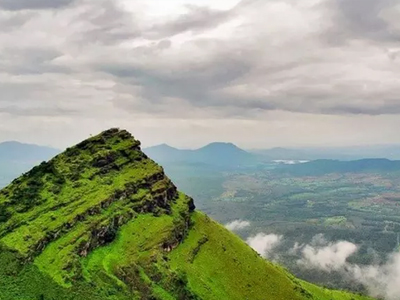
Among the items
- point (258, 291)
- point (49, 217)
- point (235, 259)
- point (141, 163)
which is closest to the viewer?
point (49, 217)

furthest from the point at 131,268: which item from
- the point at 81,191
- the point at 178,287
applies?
the point at 81,191

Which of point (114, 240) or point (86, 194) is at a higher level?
point (86, 194)

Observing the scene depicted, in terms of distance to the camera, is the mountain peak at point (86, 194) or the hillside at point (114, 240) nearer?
the hillside at point (114, 240)

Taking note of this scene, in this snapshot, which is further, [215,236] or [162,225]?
[215,236]

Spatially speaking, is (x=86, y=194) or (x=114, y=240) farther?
(x=86, y=194)

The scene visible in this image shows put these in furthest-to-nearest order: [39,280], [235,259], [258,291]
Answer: [235,259] < [258,291] < [39,280]

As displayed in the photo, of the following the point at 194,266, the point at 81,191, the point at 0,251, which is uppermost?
the point at 81,191

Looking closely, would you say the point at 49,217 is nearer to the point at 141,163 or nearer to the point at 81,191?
the point at 81,191

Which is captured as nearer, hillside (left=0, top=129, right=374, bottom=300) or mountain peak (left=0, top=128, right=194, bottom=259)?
hillside (left=0, top=129, right=374, bottom=300)
